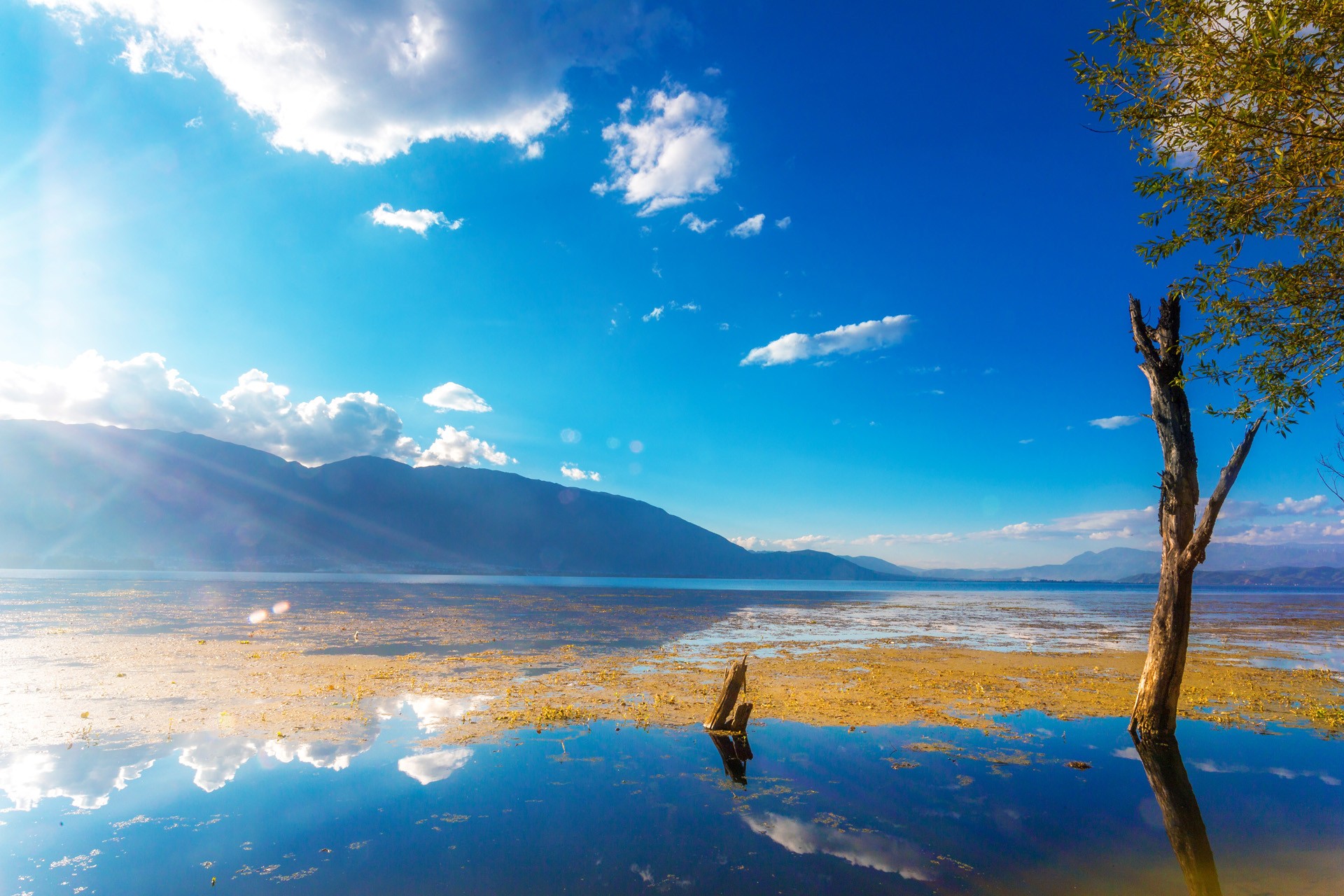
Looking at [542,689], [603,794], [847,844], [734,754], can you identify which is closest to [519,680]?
[542,689]

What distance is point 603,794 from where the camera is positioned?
969 cm

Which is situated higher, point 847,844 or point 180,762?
point 847,844

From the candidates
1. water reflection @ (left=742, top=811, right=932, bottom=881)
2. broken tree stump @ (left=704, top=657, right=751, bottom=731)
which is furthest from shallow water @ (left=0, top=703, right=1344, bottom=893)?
broken tree stump @ (left=704, top=657, right=751, bottom=731)

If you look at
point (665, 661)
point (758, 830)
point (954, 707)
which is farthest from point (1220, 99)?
point (665, 661)

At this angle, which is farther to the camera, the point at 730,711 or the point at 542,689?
the point at 542,689

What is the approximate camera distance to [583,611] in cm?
5078

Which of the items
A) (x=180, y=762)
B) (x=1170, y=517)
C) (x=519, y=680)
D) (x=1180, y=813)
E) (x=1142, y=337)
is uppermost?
(x=1142, y=337)

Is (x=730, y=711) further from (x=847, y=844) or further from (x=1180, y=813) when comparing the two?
(x=1180, y=813)

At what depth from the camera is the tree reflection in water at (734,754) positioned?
10.7 meters

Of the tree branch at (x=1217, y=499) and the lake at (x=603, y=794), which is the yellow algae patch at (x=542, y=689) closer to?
the lake at (x=603, y=794)

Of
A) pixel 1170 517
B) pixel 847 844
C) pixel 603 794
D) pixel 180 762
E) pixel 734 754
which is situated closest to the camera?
pixel 847 844

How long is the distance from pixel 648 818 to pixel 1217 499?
12004 mm

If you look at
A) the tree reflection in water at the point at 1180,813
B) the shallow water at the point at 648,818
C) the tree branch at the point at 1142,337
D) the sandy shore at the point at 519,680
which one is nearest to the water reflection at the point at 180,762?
the shallow water at the point at 648,818

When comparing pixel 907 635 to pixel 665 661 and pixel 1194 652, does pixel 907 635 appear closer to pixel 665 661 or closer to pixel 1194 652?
pixel 1194 652
